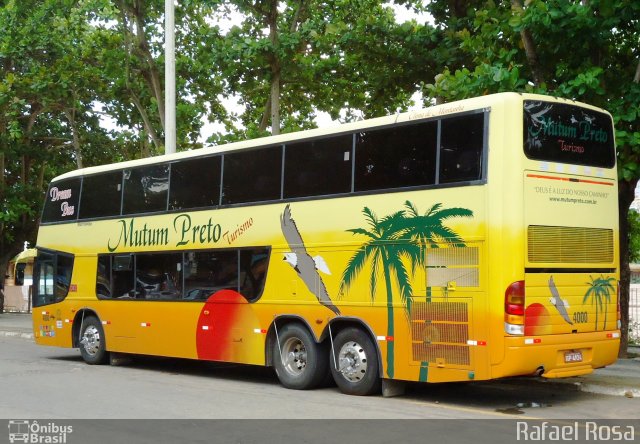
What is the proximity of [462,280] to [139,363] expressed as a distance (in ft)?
29.1

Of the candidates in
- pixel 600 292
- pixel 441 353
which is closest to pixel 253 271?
pixel 441 353

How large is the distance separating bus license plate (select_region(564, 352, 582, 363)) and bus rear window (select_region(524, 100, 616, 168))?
2.35 metres

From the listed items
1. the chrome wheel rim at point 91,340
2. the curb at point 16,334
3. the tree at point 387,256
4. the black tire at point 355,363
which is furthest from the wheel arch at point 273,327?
the curb at point 16,334

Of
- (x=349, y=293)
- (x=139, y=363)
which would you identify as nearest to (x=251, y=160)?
(x=349, y=293)

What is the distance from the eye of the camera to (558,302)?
10773 mm

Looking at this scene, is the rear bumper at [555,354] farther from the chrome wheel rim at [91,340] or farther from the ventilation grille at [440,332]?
the chrome wheel rim at [91,340]

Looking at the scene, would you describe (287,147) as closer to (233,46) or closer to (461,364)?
(461,364)

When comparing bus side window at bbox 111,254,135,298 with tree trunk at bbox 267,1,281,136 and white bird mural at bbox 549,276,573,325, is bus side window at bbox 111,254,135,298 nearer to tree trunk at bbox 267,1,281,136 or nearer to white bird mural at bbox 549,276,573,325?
→ tree trunk at bbox 267,1,281,136

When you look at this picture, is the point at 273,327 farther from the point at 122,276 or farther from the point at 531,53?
the point at 531,53

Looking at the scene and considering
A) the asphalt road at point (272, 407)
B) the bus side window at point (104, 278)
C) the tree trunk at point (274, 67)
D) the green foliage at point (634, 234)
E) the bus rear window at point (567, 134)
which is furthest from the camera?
the tree trunk at point (274, 67)

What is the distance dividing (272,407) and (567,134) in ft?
16.3

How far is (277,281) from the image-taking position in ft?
43.3

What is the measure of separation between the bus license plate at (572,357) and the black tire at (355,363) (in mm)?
2401

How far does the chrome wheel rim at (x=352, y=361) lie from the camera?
12.0 meters
